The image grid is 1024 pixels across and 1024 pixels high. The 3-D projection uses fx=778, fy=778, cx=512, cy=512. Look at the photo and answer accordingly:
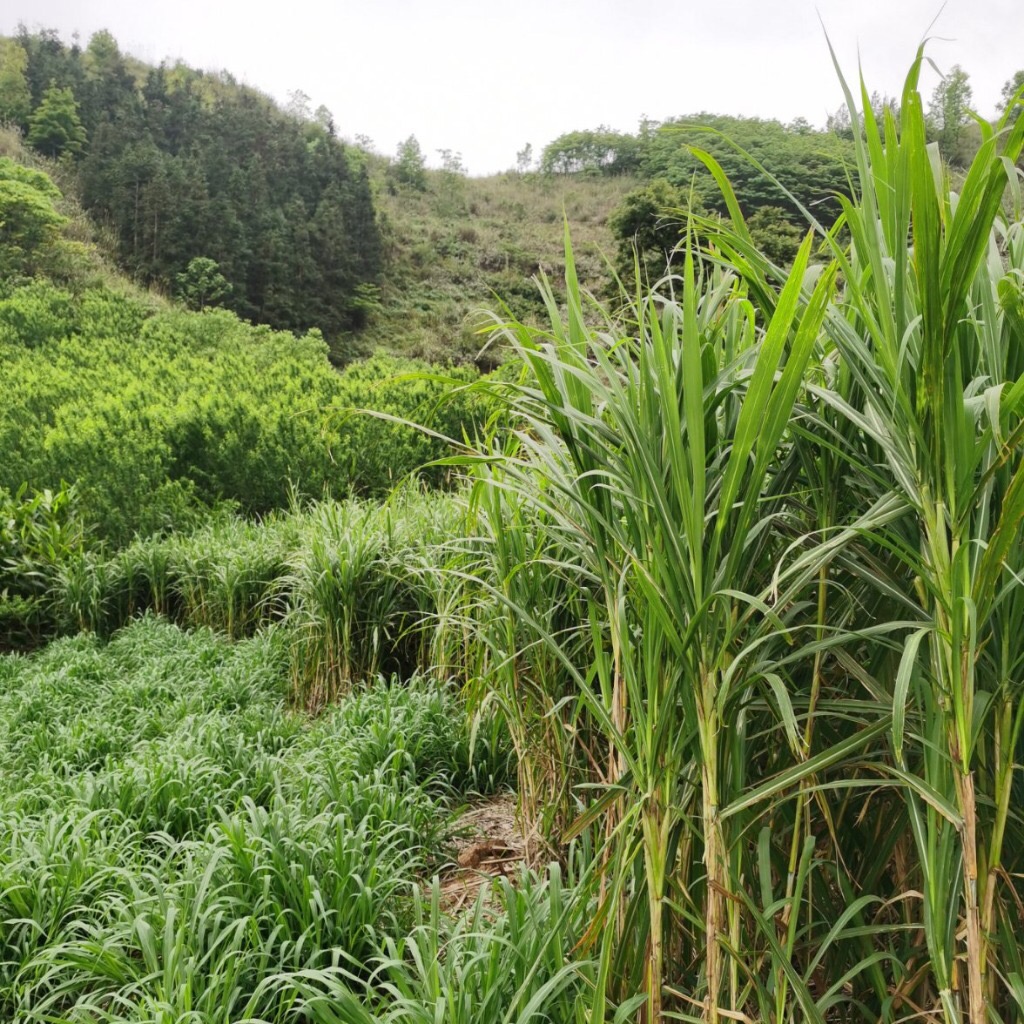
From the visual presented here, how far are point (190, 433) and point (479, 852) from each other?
624 centimetres

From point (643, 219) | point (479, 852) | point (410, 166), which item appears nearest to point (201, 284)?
point (643, 219)

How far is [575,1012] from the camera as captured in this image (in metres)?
1.29

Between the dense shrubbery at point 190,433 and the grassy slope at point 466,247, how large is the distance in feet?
28.3

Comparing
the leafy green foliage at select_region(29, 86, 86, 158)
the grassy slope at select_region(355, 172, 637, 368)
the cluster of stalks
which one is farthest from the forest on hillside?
the leafy green foliage at select_region(29, 86, 86, 158)

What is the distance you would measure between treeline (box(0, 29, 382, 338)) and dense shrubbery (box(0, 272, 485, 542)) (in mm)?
10503

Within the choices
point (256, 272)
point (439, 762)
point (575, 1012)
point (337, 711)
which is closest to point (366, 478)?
point (337, 711)

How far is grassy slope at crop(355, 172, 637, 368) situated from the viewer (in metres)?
22.5

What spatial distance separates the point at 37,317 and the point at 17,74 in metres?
16.6

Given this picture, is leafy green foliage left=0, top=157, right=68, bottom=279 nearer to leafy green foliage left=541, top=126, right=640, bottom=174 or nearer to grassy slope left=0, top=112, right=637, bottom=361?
grassy slope left=0, top=112, right=637, bottom=361

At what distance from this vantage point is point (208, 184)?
21266 millimetres

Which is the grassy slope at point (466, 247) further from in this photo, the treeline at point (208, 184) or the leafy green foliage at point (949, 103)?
the leafy green foliage at point (949, 103)

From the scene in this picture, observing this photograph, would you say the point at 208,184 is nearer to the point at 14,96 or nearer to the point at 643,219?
the point at 14,96

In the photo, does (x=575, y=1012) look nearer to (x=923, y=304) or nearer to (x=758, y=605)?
(x=758, y=605)

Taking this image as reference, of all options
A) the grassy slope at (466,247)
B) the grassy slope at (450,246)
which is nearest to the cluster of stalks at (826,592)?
the grassy slope at (450,246)
